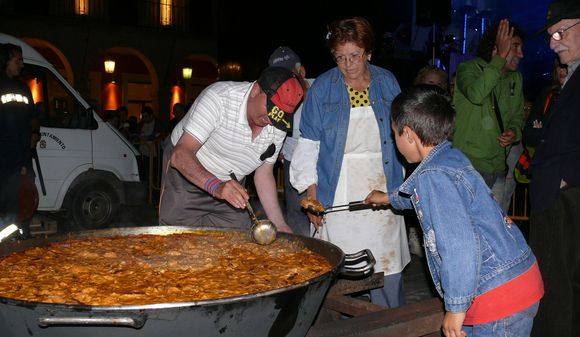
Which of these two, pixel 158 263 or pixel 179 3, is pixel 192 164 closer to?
pixel 158 263

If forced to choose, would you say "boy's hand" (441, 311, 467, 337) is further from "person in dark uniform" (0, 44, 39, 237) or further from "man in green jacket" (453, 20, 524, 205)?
"person in dark uniform" (0, 44, 39, 237)

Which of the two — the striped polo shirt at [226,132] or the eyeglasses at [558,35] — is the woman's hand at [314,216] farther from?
the eyeglasses at [558,35]

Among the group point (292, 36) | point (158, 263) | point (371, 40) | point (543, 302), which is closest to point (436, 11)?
point (292, 36)

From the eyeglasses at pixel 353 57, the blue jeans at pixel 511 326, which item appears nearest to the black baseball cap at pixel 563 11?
the eyeglasses at pixel 353 57

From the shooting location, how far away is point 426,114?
279 cm

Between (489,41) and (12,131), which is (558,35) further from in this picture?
(12,131)

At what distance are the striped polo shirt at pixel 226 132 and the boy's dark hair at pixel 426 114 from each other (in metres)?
1.45

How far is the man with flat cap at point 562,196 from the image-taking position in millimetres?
3482

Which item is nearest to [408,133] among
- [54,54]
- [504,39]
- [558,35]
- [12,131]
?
[558,35]

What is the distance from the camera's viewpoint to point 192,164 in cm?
368

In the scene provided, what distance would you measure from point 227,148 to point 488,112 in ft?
8.74

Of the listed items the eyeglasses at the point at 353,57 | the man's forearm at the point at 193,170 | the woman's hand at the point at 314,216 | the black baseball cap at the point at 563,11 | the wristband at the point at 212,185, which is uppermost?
the black baseball cap at the point at 563,11

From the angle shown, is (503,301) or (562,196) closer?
(503,301)

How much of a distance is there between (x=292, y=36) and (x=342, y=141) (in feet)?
51.2
